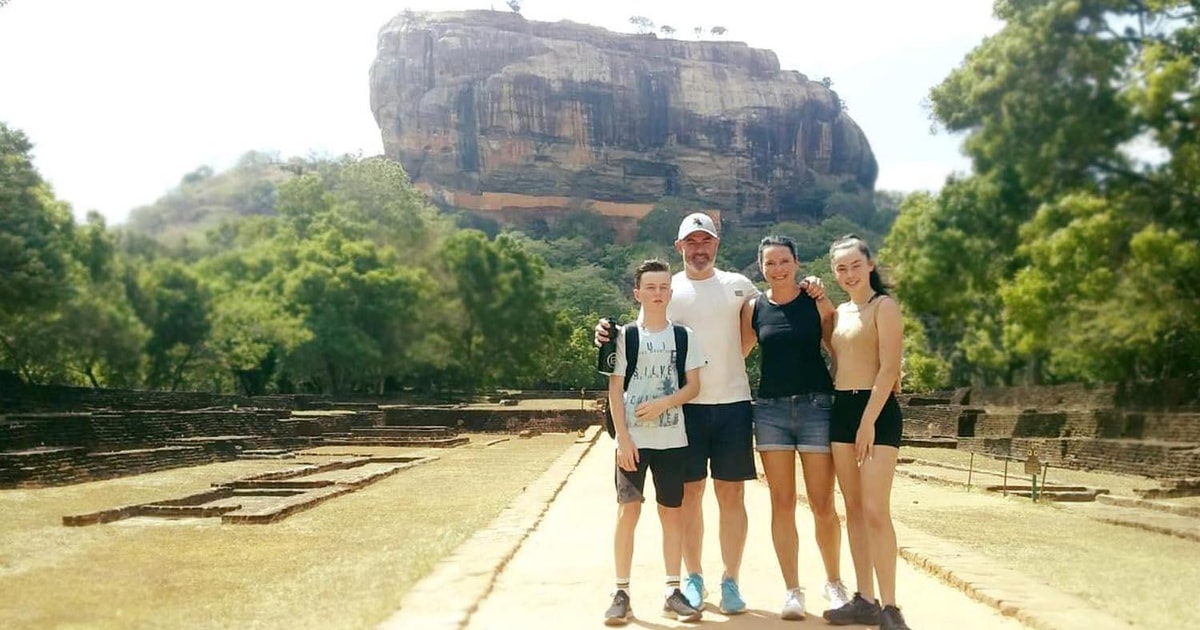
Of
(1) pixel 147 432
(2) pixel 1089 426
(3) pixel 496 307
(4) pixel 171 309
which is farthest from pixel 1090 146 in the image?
(3) pixel 496 307

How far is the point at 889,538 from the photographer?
4590 millimetres

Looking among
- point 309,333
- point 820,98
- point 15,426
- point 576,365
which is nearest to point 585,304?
point 576,365

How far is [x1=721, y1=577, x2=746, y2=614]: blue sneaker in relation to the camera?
Answer: 16.3 feet

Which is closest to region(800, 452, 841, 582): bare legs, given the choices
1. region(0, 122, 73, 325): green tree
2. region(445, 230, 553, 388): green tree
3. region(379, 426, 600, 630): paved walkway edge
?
region(379, 426, 600, 630): paved walkway edge

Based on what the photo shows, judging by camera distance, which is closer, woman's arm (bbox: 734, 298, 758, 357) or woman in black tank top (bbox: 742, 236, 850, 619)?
woman in black tank top (bbox: 742, 236, 850, 619)

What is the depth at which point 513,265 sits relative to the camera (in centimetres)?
5069

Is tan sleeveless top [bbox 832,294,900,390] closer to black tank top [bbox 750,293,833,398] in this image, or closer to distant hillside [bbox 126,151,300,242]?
black tank top [bbox 750,293,833,398]

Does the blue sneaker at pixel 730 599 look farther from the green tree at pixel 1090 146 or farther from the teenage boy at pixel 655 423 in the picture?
the green tree at pixel 1090 146

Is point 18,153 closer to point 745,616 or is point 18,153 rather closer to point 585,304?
point 745,616

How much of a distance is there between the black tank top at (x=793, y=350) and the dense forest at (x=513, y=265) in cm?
438

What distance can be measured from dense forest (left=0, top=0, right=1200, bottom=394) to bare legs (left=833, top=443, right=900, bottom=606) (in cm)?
484

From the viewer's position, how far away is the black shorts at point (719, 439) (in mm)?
4957

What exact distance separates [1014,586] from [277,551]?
14.4 feet

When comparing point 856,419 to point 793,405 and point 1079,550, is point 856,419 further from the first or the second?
point 1079,550
